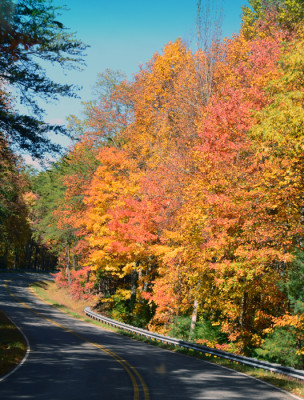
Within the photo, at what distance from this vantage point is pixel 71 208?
43.8 m

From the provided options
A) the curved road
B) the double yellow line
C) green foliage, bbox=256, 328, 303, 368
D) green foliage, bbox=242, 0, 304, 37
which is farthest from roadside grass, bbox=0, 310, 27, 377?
green foliage, bbox=242, 0, 304, 37

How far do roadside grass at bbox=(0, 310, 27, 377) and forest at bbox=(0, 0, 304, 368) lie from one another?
6971 millimetres

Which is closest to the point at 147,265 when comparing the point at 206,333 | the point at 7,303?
the point at 206,333

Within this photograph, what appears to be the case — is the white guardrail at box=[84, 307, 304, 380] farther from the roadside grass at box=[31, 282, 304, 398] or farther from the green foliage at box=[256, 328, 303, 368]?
the green foliage at box=[256, 328, 303, 368]

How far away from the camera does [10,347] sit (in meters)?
17.4

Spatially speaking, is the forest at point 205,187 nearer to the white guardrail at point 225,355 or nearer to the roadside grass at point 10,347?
the white guardrail at point 225,355

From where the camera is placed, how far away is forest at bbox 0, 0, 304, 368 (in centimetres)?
1448

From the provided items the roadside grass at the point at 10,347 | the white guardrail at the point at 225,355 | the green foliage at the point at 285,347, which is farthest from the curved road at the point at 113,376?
the green foliage at the point at 285,347

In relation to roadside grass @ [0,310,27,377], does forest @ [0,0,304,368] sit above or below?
above

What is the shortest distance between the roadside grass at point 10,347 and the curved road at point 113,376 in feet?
1.55

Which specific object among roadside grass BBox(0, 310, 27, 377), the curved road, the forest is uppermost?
the forest

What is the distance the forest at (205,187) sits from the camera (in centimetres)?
1448

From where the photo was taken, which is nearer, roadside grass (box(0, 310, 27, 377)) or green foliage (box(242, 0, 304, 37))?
roadside grass (box(0, 310, 27, 377))

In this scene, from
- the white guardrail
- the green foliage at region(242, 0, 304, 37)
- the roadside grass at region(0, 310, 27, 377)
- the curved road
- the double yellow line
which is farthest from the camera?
the green foliage at region(242, 0, 304, 37)
